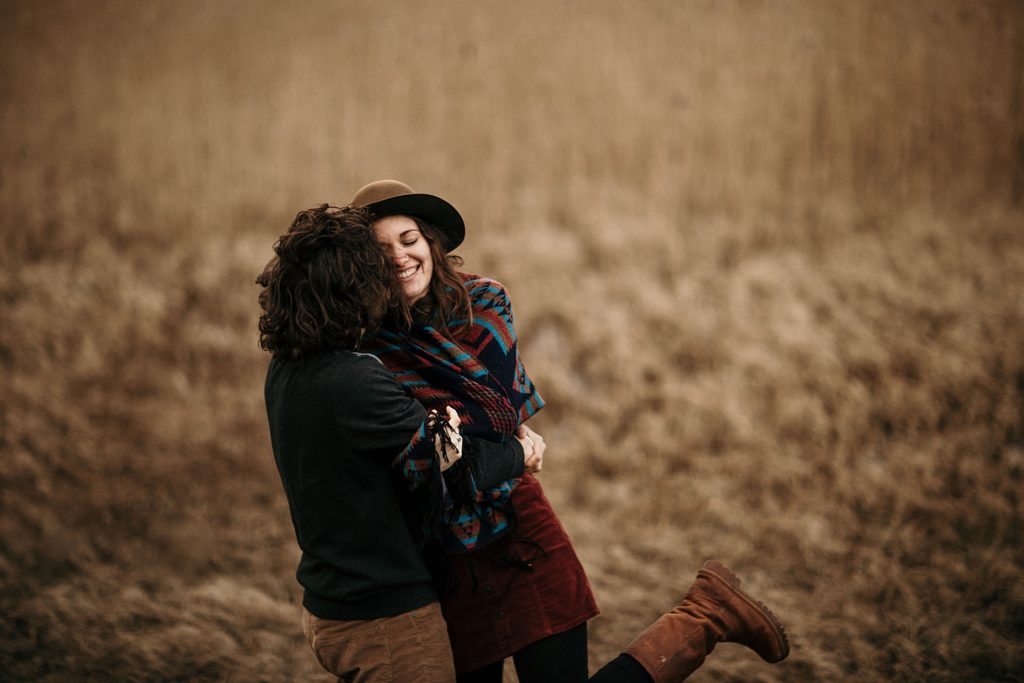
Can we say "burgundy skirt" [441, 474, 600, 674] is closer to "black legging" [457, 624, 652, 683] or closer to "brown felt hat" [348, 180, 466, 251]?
"black legging" [457, 624, 652, 683]

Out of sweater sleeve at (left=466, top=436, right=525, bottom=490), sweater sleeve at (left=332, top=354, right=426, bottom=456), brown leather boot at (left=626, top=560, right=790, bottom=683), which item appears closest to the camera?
sweater sleeve at (left=332, top=354, right=426, bottom=456)

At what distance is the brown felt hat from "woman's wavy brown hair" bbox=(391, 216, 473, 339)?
3 centimetres

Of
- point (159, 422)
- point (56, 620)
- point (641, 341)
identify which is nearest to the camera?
point (56, 620)

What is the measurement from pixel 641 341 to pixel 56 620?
3.45 meters

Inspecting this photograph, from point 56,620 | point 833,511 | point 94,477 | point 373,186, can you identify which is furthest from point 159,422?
point 833,511

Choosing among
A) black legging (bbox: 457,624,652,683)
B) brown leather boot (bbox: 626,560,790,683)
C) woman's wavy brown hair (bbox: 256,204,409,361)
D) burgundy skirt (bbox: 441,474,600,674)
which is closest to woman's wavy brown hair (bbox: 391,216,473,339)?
woman's wavy brown hair (bbox: 256,204,409,361)

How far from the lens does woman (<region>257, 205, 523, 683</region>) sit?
63.8 inches

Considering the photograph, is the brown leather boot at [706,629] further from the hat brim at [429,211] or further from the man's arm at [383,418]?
the hat brim at [429,211]

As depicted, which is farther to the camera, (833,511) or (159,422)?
(159,422)

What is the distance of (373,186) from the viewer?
1910mm

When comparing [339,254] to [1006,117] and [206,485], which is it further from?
[1006,117]

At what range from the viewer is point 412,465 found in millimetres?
1623

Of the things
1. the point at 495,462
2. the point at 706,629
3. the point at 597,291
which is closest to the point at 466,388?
the point at 495,462

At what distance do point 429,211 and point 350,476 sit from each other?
67cm
